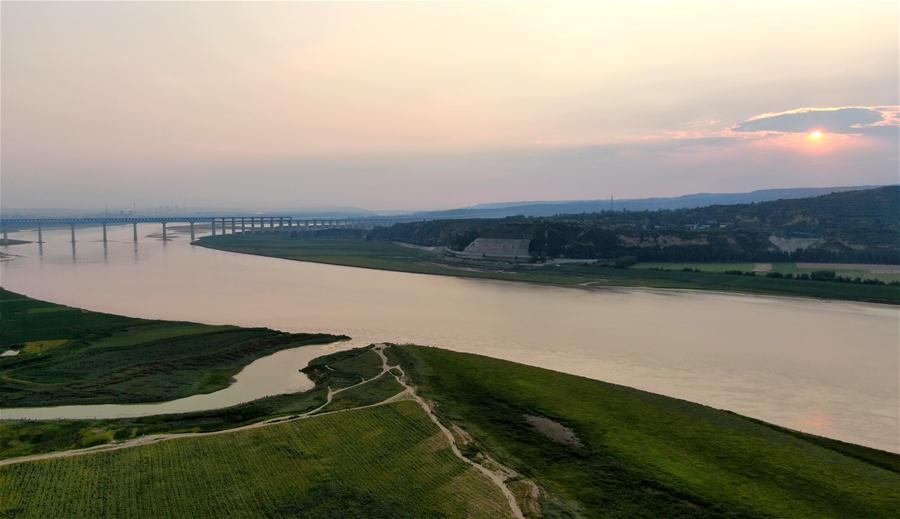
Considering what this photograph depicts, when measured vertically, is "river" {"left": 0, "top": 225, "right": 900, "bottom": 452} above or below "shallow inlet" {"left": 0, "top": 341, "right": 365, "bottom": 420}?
above

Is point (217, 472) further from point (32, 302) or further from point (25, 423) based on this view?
point (32, 302)

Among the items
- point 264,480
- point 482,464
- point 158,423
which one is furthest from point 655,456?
point 158,423

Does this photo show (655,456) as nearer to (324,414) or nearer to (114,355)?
(324,414)

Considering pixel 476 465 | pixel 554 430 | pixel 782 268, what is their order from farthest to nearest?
pixel 782 268 < pixel 554 430 < pixel 476 465

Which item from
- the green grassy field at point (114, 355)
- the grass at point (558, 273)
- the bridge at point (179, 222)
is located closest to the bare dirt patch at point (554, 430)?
the green grassy field at point (114, 355)

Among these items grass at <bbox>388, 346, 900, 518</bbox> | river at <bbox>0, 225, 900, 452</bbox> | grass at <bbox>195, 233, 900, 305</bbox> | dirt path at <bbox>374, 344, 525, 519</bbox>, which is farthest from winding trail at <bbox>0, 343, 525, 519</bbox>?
grass at <bbox>195, 233, 900, 305</bbox>

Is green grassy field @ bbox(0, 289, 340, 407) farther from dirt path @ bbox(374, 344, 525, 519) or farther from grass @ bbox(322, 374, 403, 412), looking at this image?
dirt path @ bbox(374, 344, 525, 519)

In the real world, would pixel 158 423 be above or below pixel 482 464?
above

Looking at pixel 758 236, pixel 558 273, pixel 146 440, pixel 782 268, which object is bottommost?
pixel 146 440
